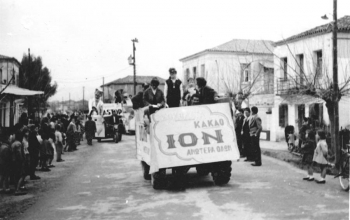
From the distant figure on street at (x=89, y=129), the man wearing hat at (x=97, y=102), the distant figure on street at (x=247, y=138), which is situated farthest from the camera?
the man wearing hat at (x=97, y=102)

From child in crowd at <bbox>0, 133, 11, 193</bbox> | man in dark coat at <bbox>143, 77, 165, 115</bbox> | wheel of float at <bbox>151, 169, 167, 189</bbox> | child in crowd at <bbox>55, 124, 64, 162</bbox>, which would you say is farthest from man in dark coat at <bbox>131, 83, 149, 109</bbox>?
child in crowd at <bbox>55, 124, 64, 162</bbox>

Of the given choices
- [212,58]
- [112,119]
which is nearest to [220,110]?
[112,119]

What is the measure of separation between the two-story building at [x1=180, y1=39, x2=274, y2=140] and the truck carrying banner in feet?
75.9

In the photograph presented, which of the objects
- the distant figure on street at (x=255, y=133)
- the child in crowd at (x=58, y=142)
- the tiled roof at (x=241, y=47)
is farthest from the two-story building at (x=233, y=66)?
the child in crowd at (x=58, y=142)

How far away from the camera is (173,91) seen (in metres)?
10.6

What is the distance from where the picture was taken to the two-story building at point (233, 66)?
117ft

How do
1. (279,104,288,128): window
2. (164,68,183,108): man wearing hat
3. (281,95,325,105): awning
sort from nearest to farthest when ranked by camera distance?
(164,68,183,108): man wearing hat → (281,95,325,105): awning → (279,104,288,128): window

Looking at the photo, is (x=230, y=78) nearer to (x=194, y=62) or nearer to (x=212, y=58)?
(x=212, y=58)

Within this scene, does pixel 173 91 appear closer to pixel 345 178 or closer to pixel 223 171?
pixel 223 171

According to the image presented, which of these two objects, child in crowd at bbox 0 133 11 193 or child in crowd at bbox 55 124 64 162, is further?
Answer: child in crowd at bbox 55 124 64 162

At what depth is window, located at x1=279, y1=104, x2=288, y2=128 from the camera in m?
27.2

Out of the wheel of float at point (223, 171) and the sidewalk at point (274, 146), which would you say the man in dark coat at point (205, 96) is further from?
the sidewalk at point (274, 146)

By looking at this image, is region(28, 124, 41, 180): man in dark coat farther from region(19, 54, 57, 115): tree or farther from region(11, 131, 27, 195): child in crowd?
region(19, 54, 57, 115): tree

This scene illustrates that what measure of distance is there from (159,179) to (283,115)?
19399mm
